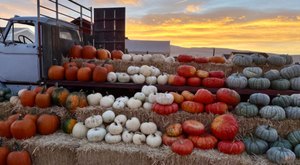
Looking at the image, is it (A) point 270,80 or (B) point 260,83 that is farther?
(A) point 270,80

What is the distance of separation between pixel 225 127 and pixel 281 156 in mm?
811

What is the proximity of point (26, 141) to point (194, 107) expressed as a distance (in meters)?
2.74

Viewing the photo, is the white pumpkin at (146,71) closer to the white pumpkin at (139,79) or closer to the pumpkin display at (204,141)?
the white pumpkin at (139,79)

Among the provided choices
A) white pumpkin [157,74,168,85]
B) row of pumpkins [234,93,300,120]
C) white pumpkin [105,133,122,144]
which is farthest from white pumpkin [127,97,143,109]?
row of pumpkins [234,93,300,120]

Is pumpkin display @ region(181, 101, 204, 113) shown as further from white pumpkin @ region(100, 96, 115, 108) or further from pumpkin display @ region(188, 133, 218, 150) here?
white pumpkin @ region(100, 96, 115, 108)

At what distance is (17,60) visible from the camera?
597 centimetres

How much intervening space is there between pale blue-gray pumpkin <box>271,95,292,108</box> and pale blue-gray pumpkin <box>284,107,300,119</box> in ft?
0.30

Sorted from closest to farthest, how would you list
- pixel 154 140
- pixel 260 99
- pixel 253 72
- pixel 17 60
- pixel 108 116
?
pixel 154 140, pixel 260 99, pixel 108 116, pixel 253 72, pixel 17 60

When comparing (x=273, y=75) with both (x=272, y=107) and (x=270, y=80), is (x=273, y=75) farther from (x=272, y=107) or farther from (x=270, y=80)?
(x=272, y=107)

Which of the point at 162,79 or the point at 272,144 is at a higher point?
the point at 162,79

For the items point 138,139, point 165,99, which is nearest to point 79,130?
point 138,139

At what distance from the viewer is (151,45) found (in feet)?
65.8

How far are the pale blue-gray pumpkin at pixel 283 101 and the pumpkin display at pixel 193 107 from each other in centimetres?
122

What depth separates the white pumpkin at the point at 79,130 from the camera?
405 centimetres
